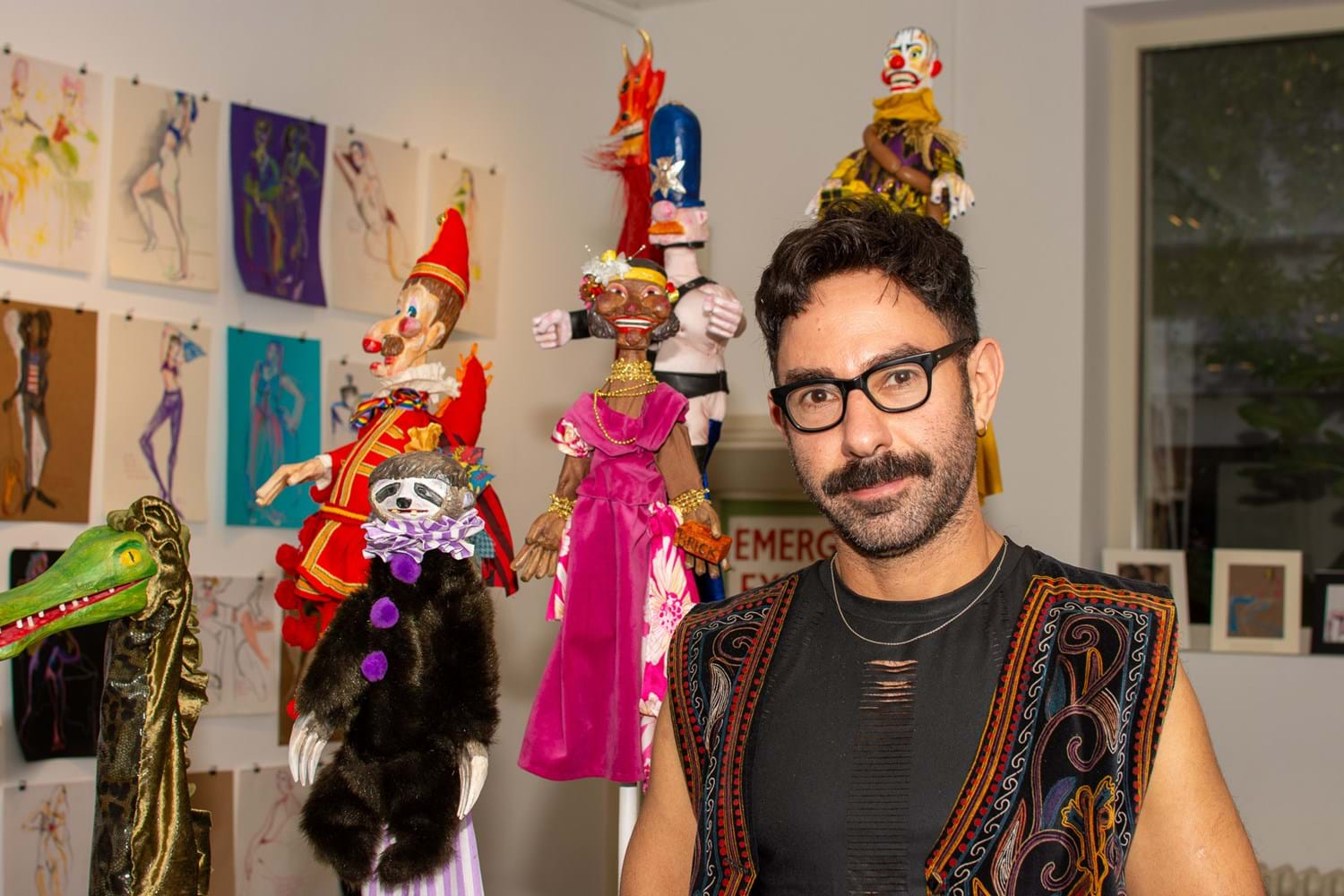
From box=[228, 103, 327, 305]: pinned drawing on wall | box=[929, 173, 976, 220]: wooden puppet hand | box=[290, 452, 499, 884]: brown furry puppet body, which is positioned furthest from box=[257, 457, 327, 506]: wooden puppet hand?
box=[929, 173, 976, 220]: wooden puppet hand

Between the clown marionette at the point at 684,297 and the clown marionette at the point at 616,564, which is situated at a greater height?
the clown marionette at the point at 684,297

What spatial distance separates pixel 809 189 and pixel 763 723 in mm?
2687

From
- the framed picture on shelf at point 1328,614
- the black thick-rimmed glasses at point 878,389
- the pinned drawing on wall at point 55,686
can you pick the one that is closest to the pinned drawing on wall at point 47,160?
the pinned drawing on wall at point 55,686

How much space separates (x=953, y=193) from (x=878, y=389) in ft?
4.44

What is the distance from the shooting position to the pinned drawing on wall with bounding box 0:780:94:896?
9.30ft

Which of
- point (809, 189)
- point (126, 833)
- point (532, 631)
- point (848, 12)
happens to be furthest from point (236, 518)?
point (848, 12)

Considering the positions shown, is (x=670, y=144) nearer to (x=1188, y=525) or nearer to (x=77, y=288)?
Result: (x=77, y=288)

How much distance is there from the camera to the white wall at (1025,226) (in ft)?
11.9

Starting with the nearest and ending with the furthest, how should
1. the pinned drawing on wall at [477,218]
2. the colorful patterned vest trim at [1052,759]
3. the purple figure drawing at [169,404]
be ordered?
the colorful patterned vest trim at [1052,759], the purple figure drawing at [169,404], the pinned drawing on wall at [477,218]

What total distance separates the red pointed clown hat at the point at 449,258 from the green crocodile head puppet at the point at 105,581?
0.77 metres

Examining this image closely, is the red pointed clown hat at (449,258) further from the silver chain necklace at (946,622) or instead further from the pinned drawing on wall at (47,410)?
the silver chain necklace at (946,622)

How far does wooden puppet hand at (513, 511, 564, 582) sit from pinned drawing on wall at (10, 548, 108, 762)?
956 mm

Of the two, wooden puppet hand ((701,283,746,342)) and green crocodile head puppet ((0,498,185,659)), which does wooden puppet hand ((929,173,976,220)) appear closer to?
wooden puppet hand ((701,283,746,342))

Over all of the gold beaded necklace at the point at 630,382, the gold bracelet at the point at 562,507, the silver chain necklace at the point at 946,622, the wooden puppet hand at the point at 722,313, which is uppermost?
the wooden puppet hand at the point at 722,313
